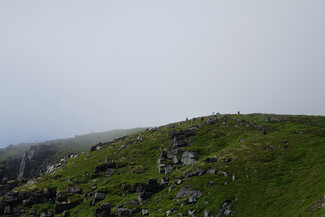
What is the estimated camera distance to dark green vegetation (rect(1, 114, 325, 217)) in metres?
39.8

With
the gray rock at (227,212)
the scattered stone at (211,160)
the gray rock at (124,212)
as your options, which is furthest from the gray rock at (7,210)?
the gray rock at (227,212)

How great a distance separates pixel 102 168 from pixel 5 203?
1186 inches

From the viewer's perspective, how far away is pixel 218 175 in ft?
171

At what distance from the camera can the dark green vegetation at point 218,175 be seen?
39.8 m

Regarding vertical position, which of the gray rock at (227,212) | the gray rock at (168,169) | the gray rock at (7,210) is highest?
the gray rock at (168,169)

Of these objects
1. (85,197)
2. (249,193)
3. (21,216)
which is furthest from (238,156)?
(21,216)

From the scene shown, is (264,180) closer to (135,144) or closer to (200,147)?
(200,147)

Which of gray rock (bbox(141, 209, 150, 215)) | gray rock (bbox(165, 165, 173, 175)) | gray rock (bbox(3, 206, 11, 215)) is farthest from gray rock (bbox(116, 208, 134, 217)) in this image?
gray rock (bbox(3, 206, 11, 215))

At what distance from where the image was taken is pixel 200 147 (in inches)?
2985

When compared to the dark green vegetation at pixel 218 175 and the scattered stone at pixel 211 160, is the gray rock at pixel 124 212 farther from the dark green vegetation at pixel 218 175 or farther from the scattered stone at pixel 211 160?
the scattered stone at pixel 211 160

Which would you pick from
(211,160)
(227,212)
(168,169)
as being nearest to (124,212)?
(227,212)

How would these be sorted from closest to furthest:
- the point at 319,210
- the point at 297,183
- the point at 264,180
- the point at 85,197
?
the point at 319,210 < the point at 297,183 < the point at 264,180 < the point at 85,197

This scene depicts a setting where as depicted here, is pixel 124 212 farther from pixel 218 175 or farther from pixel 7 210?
pixel 7 210

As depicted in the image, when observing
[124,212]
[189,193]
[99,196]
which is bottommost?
[99,196]
